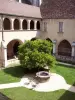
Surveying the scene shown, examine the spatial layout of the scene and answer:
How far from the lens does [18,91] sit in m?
19.5

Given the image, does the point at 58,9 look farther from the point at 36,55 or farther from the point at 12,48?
the point at 36,55

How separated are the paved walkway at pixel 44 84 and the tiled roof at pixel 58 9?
1302 cm

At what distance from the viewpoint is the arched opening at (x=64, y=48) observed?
115 feet

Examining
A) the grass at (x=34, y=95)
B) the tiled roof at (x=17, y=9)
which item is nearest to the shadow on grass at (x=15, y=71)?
the grass at (x=34, y=95)

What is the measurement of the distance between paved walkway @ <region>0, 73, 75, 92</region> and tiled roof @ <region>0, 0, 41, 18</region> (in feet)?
37.0

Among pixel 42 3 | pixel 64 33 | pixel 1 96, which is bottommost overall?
pixel 1 96

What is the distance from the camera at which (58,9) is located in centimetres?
3309

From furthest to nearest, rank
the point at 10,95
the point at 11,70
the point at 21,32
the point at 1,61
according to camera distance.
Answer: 1. the point at 21,32
2. the point at 1,61
3. the point at 11,70
4. the point at 10,95

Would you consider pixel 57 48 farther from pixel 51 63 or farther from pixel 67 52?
pixel 51 63

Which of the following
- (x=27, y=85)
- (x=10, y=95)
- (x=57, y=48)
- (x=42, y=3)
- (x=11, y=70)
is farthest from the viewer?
(x=42, y=3)

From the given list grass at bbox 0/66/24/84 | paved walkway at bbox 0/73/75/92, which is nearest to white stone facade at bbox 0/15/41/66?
grass at bbox 0/66/24/84

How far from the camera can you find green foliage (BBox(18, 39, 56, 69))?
75.8 feet

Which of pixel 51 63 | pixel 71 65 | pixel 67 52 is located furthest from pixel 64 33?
pixel 51 63

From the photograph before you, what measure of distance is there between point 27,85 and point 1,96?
3.62m
